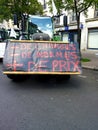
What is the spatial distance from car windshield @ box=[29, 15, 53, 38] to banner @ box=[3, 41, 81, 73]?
3645mm

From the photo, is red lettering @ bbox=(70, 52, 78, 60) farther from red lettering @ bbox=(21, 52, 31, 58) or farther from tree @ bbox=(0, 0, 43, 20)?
tree @ bbox=(0, 0, 43, 20)

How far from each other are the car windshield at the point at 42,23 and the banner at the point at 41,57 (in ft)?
12.0

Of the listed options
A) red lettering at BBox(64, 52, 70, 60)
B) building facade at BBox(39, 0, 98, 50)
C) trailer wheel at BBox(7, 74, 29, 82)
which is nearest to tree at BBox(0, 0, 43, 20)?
building facade at BBox(39, 0, 98, 50)

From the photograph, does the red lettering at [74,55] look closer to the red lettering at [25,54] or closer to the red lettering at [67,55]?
the red lettering at [67,55]

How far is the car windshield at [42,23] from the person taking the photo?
9148 mm

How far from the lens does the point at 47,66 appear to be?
214 inches

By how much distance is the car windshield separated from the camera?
30.0ft

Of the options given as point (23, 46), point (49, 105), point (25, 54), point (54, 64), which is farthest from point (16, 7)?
point (49, 105)

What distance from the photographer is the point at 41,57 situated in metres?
5.51

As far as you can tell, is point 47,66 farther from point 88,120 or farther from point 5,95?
point 88,120

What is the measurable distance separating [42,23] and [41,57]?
13.7ft

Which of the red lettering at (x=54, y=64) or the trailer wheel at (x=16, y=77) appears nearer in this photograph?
the red lettering at (x=54, y=64)

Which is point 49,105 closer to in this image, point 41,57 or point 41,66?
point 41,66

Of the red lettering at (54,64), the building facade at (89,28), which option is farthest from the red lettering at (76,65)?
the building facade at (89,28)
